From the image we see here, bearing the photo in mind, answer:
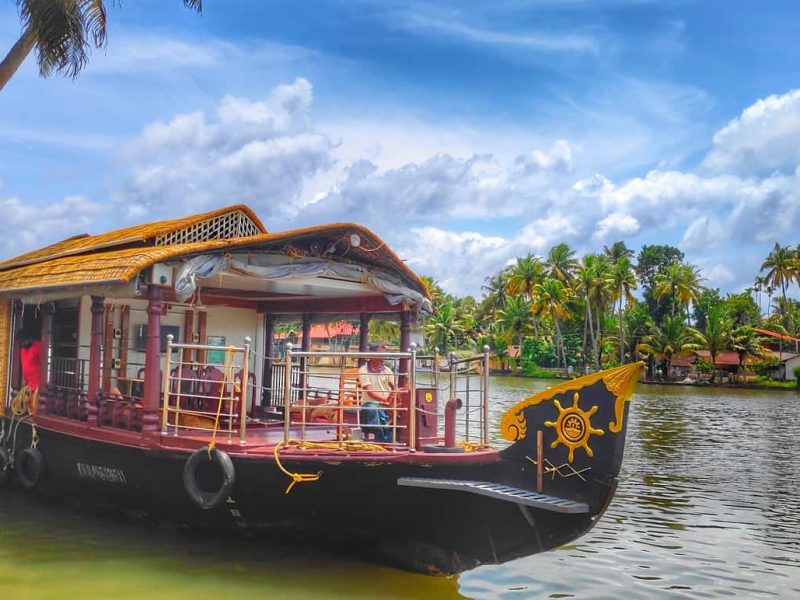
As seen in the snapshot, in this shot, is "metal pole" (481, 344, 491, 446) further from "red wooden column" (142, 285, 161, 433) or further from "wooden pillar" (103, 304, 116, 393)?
"wooden pillar" (103, 304, 116, 393)

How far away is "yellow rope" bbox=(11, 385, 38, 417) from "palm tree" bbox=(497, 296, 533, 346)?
45.2 metres

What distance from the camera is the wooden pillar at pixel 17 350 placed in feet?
30.3

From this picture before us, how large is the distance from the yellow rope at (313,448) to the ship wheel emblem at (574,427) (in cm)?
Answer: 135

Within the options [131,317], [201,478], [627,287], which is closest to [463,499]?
[201,478]

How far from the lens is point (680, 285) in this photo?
48.4m

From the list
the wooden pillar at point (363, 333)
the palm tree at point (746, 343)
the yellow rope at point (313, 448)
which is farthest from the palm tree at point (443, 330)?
the yellow rope at point (313, 448)

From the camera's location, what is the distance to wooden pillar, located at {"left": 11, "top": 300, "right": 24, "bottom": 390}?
925cm

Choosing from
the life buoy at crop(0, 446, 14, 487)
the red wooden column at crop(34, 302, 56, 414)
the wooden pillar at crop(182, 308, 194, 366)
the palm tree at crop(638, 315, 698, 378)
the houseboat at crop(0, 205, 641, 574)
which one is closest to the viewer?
the houseboat at crop(0, 205, 641, 574)

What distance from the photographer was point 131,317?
9336 mm

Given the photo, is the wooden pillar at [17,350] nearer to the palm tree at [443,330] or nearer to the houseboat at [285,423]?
the houseboat at [285,423]

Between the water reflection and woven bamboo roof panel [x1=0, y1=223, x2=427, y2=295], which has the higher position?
woven bamboo roof panel [x1=0, y1=223, x2=427, y2=295]

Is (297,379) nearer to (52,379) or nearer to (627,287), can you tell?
(52,379)

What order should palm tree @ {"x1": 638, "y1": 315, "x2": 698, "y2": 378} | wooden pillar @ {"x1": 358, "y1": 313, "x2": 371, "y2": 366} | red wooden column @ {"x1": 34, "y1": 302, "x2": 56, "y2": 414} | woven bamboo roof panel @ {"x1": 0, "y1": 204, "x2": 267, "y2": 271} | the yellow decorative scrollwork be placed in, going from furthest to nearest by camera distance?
palm tree @ {"x1": 638, "y1": 315, "x2": 698, "y2": 378}, wooden pillar @ {"x1": 358, "y1": 313, "x2": 371, "y2": 366}, red wooden column @ {"x1": 34, "y1": 302, "x2": 56, "y2": 414}, woven bamboo roof panel @ {"x1": 0, "y1": 204, "x2": 267, "y2": 271}, the yellow decorative scrollwork

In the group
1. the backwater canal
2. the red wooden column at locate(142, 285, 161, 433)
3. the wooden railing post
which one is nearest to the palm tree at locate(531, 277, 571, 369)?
the backwater canal
